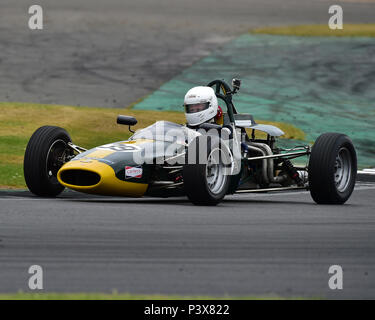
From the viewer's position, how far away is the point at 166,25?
122 ft

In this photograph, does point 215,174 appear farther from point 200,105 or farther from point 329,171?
point 329,171

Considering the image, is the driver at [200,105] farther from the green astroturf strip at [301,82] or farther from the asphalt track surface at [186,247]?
the green astroturf strip at [301,82]

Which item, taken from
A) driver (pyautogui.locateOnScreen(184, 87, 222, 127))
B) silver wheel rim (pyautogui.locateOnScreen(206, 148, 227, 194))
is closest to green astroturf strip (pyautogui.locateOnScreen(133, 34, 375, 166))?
driver (pyautogui.locateOnScreen(184, 87, 222, 127))

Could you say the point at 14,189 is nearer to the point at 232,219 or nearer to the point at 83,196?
the point at 83,196

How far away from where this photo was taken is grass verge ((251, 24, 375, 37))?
3497cm

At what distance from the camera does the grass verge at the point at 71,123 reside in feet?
65.9

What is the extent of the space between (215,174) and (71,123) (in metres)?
9.87

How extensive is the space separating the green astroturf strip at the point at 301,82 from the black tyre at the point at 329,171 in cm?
692

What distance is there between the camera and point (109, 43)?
111ft

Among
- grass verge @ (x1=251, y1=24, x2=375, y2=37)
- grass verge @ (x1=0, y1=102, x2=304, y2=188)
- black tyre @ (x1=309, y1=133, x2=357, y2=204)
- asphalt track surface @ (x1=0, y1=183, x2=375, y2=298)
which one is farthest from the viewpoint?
grass verge @ (x1=251, y1=24, x2=375, y2=37)

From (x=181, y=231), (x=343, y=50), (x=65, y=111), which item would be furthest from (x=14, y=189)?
(x=343, y=50)

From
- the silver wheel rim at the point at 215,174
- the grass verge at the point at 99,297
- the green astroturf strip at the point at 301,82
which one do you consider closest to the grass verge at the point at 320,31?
the green astroturf strip at the point at 301,82

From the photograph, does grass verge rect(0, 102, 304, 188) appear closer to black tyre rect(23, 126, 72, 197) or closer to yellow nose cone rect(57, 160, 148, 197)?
black tyre rect(23, 126, 72, 197)

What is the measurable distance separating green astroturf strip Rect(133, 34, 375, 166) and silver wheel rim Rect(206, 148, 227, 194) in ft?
27.6
